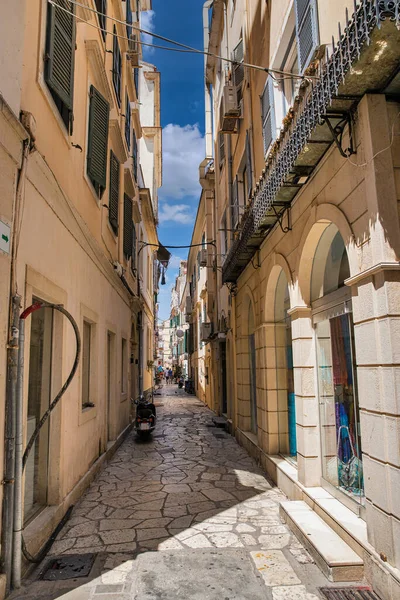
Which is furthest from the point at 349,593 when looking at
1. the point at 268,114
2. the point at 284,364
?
the point at 268,114

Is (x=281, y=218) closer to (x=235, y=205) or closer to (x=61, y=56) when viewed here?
(x=61, y=56)

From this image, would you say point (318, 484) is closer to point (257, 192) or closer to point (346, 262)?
point (346, 262)

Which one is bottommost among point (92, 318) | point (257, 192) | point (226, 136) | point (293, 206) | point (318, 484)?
point (318, 484)

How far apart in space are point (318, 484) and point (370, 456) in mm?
2023

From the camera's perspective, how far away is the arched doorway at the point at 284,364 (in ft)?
23.8

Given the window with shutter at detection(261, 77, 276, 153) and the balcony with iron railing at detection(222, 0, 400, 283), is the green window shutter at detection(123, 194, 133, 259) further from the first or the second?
the balcony with iron railing at detection(222, 0, 400, 283)

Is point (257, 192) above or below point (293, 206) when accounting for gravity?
above

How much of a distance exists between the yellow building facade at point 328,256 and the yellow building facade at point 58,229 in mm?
2363

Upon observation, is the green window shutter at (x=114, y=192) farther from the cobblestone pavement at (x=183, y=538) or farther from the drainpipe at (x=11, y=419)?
the drainpipe at (x=11, y=419)

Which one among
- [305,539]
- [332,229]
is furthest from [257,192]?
[305,539]

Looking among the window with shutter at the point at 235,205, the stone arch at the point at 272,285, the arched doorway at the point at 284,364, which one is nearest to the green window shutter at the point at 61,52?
the stone arch at the point at 272,285

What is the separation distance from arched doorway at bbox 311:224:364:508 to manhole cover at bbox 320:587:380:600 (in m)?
0.97

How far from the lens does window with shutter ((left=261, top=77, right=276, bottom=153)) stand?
6.88 meters

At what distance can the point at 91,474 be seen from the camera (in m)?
7.09
